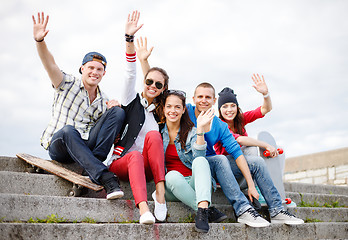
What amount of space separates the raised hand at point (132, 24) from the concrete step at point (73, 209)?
1.68 meters

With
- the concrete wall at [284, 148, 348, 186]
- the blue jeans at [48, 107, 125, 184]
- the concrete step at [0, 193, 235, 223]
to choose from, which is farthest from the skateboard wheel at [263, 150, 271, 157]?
the concrete wall at [284, 148, 348, 186]

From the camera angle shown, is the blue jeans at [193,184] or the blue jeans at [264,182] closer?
the blue jeans at [193,184]

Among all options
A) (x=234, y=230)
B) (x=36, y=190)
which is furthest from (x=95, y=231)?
(x=234, y=230)

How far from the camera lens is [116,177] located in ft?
10.1

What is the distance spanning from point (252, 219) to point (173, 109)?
124 centimetres

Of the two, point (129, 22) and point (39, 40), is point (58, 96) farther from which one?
point (129, 22)

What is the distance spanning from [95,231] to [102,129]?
107cm

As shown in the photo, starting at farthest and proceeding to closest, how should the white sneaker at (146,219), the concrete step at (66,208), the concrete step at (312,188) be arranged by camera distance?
1. the concrete step at (312,188)
2. the white sneaker at (146,219)
3. the concrete step at (66,208)

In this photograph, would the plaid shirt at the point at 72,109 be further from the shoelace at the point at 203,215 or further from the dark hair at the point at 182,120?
the shoelace at the point at 203,215

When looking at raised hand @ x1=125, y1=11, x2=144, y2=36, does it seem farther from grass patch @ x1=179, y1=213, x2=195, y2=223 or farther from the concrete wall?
the concrete wall

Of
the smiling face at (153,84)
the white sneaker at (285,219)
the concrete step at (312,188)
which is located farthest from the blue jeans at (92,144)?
the concrete step at (312,188)

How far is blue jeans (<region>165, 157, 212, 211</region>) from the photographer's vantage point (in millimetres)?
→ 3000

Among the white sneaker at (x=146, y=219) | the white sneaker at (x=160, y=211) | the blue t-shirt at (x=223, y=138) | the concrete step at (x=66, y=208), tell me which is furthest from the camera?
the blue t-shirt at (x=223, y=138)

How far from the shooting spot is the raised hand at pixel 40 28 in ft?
11.0
